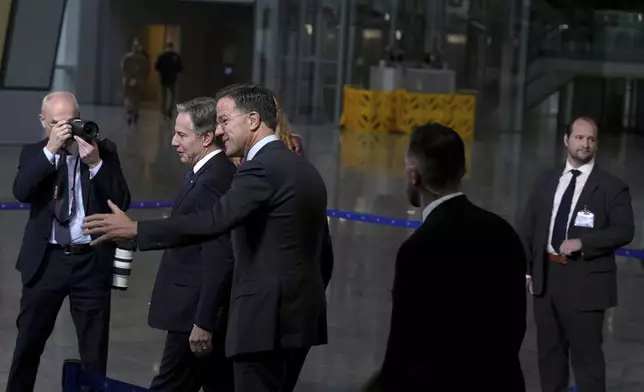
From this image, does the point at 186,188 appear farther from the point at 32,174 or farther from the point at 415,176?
the point at 415,176

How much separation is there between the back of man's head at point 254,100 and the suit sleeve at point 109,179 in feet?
4.56

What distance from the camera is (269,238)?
463cm

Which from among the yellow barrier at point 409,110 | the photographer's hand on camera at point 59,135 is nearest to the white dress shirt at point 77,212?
the photographer's hand on camera at point 59,135

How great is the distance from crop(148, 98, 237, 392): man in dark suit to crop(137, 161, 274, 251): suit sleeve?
78 centimetres

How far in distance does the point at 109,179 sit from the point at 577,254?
96.9 inches

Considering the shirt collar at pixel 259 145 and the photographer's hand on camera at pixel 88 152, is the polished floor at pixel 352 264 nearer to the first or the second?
the shirt collar at pixel 259 145

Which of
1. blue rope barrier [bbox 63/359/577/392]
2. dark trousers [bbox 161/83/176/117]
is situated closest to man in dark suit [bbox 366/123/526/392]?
blue rope barrier [bbox 63/359/577/392]

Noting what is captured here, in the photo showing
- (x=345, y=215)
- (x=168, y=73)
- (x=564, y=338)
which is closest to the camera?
(x=564, y=338)

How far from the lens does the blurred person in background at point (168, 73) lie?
32000 mm

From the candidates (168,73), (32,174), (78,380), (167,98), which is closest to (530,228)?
(32,174)

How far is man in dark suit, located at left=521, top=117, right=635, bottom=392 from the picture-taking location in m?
6.53

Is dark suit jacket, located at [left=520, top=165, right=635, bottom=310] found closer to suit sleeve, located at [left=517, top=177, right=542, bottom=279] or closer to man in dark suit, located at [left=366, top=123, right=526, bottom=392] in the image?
suit sleeve, located at [left=517, top=177, right=542, bottom=279]

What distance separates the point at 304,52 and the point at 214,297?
1232 inches

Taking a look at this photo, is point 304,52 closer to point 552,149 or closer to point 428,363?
point 552,149
